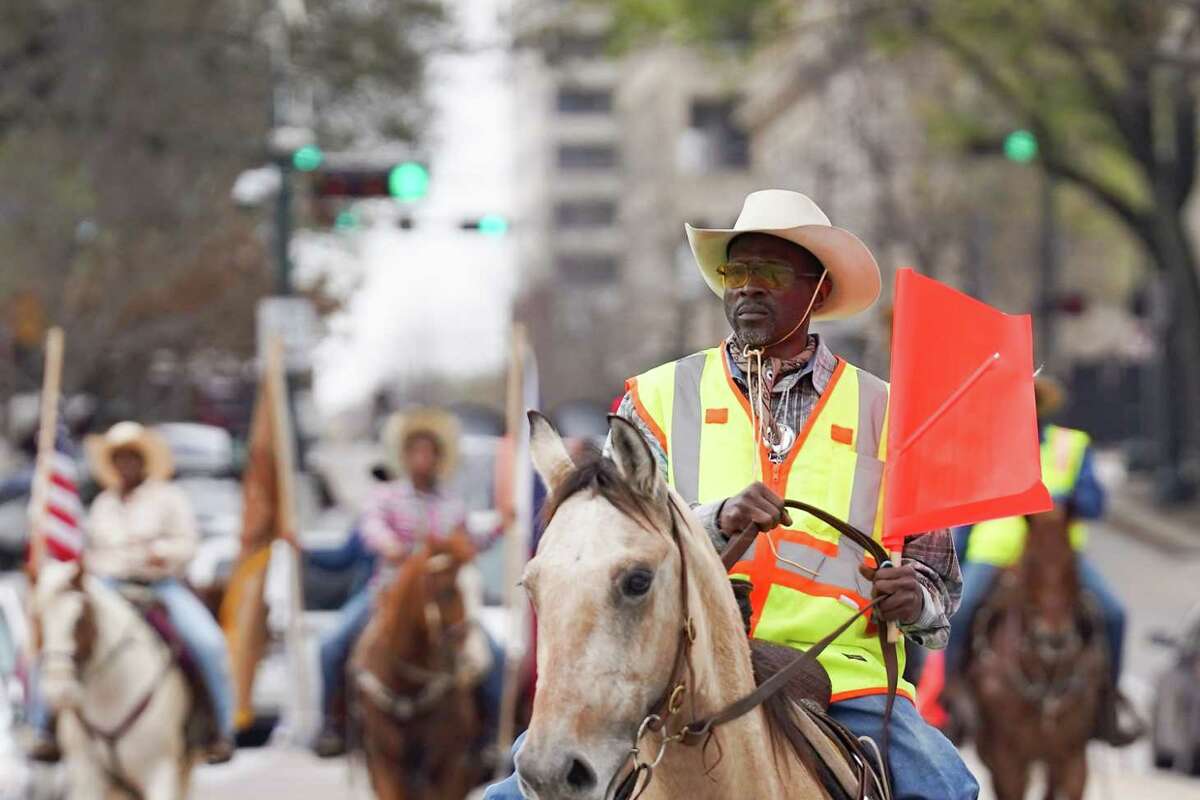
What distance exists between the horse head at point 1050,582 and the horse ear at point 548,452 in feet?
25.9

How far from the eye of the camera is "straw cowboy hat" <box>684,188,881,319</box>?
547cm

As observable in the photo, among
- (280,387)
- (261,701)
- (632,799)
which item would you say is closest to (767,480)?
(632,799)

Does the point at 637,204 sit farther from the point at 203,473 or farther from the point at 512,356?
the point at 512,356

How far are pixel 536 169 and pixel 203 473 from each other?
118 metres

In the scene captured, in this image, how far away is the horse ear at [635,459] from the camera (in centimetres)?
453

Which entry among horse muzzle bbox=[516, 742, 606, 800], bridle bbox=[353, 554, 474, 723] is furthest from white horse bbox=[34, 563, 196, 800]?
horse muzzle bbox=[516, 742, 606, 800]

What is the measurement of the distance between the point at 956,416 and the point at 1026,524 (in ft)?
24.9

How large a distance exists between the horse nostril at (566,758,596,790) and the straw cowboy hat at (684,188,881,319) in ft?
5.21

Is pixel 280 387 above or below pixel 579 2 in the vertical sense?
below

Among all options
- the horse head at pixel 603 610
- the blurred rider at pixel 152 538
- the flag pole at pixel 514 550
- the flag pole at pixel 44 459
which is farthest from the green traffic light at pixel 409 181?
the horse head at pixel 603 610

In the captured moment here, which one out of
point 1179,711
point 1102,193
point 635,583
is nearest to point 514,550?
point 1179,711

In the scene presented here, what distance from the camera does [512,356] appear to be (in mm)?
15531

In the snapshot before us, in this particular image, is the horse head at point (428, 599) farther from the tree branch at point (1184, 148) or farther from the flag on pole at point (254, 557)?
the tree branch at point (1184, 148)

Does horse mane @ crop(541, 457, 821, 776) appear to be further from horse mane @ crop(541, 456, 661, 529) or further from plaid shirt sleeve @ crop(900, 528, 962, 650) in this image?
plaid shirt sleeve @ crop(900, 528, 962, 650)
